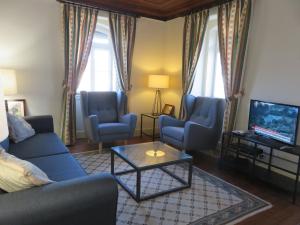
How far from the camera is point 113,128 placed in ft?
12.7

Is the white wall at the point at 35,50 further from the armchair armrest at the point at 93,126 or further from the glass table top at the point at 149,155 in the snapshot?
the glass table top at the point at 149,155

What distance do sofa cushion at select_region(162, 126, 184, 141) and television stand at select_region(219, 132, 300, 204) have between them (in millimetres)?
666

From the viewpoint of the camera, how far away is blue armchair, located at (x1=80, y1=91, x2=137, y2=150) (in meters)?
3.80

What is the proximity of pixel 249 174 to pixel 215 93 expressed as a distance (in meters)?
1.67

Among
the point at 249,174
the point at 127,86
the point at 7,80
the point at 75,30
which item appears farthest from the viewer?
the point at 127,86

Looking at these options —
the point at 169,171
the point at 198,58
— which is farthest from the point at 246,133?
the point at 198,58

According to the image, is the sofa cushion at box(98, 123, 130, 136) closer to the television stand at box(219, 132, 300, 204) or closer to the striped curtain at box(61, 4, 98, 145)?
the striped curtain at box(61, 4, 98, 145)

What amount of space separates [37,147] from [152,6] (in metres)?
3.25

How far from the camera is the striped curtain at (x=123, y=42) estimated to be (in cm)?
453

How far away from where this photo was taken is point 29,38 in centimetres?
387

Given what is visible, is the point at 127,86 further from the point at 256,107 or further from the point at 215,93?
the point at 256,107

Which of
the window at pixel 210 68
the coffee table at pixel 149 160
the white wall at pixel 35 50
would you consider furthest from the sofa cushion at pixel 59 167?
the window at pixel 210 68

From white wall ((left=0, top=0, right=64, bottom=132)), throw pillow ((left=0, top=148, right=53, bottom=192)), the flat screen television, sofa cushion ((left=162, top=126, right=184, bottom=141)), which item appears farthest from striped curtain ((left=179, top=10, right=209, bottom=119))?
throw pillow ((left=0, top=148, right=53, bottom=192))

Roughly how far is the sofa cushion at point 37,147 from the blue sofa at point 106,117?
2.68 ft
